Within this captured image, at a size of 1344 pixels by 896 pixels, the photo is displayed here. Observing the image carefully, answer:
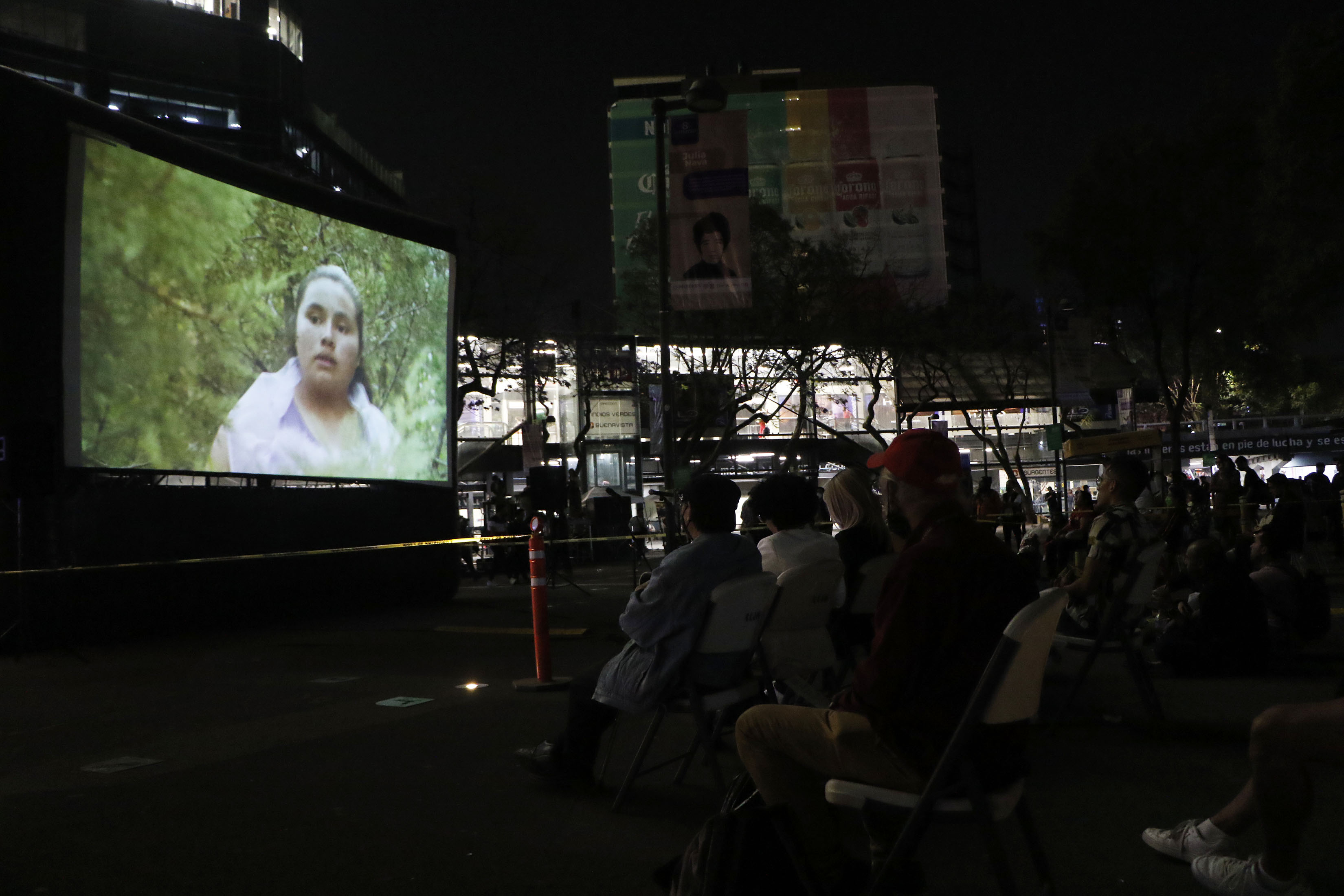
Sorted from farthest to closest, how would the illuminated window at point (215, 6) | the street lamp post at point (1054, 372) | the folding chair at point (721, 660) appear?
the illuminated window at point (215, 6), the street lamp post at point (1054, 372), the folding chair at point (721, 660)

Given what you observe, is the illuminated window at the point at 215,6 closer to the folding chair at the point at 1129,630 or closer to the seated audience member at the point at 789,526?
the seated audience member at the point at 789,526

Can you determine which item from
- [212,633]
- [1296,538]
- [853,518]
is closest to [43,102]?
[212,633]

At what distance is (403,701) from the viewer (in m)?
7.34

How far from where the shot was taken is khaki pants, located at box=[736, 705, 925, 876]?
2.85 meters

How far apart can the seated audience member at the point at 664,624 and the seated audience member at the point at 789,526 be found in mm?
577

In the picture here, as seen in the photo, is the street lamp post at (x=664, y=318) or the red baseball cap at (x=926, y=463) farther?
the street lamp post at (x=664, y=318)

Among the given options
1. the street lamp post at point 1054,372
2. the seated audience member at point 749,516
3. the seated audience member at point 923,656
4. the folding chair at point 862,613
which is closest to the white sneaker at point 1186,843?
the seated audience member at point 923,656

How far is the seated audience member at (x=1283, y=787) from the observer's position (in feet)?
9.55

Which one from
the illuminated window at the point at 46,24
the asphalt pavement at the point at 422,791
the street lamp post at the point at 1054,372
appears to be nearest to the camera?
the asphalt pavement at the point at 422,791

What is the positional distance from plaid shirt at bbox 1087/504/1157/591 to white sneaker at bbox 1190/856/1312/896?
2.84 metres

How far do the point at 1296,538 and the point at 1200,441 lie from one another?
100 ft

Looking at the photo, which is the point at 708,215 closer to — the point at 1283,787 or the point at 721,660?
the point at 721,660

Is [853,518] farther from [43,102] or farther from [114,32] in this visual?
[114,32]

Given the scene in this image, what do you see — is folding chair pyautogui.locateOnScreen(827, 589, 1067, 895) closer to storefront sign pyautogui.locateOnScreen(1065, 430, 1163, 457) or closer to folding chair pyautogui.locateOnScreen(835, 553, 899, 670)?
folding chair pyautogui.locateOnScreen(835, 553, 899, 670)
